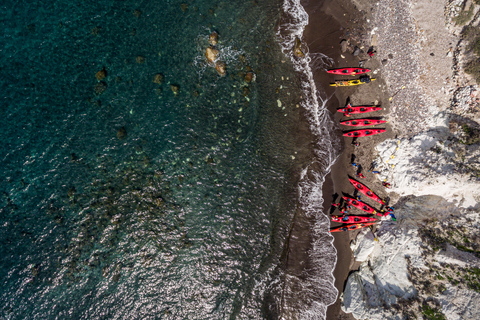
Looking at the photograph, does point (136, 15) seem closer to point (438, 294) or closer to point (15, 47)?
point (15, 47)

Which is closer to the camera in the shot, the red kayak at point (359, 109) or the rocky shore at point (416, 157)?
the rocky shore at point (416, 157)

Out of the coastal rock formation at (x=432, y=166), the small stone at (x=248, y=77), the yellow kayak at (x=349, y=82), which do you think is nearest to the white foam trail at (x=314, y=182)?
the yellow kayak at (x=349, y=82)

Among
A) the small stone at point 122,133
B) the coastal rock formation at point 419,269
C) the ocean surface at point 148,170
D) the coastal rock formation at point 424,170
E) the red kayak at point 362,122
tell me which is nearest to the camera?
the coastal rock formation at point 419,269

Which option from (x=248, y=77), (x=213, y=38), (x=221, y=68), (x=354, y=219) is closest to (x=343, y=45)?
(x=248, y=77)

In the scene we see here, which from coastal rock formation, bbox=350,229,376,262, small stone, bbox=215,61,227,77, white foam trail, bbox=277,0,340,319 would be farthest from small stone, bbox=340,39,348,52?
coastal rock formation, bbox=350,229,376,262

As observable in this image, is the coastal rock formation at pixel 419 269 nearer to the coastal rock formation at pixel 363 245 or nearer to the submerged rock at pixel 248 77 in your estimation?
the coastal rock formation at pixel 363 245

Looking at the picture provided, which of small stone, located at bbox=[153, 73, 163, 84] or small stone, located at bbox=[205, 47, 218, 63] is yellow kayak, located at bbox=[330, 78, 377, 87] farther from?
small stone, located at bbox=[153, 73, 163, 84]
